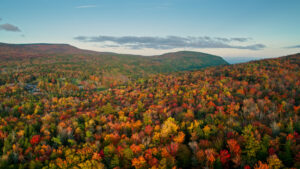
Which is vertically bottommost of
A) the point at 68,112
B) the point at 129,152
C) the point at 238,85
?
the point at 68,112

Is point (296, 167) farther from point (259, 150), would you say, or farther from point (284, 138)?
point (284, 138)

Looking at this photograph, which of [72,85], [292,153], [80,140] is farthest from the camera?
[72,85]

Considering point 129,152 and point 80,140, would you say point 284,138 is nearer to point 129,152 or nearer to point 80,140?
point 129,152

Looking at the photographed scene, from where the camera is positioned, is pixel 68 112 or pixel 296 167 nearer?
pixel 296 167

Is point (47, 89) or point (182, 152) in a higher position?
point (182, 152)

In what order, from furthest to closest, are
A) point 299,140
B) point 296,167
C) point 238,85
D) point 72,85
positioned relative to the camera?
point 72,85 < point 238,85 < point 299,140 < point 296,167

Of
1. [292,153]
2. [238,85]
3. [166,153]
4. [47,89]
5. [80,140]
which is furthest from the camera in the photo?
[47,89]

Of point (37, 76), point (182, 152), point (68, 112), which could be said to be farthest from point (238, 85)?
point (37, 76)

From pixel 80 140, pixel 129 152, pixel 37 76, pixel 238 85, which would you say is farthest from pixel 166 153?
pixel 37 76

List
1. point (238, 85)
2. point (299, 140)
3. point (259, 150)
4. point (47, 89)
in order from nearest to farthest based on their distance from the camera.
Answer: point (259, 150), point (299, 140), point (238, 85), point (47, 89)

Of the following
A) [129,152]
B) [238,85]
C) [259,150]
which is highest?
[238,85]
